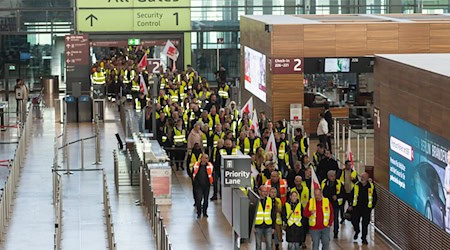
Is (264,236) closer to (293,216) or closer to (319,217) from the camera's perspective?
(293,216)

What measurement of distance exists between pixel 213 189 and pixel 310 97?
1169 centimetres

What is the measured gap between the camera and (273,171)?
26.7 meters

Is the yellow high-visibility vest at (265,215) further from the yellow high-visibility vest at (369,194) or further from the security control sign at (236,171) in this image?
the yellow high-visibility vest at (369,194)

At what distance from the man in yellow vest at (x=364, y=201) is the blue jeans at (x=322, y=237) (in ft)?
6.74

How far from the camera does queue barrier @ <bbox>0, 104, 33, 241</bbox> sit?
93.5 ft

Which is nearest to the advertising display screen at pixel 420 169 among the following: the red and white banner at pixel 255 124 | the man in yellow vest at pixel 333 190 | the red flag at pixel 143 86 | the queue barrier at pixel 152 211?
the man in yellow vest at pixel 333 190

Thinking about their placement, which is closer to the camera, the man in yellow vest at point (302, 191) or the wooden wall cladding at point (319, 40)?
the man in yellow vest at point (302, 191)

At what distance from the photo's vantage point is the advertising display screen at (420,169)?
921 inches

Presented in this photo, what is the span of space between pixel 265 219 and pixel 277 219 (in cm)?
79

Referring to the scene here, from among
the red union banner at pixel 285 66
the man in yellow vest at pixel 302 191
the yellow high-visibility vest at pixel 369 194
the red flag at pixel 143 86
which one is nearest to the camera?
the man in yellow vest at pixel 302 191

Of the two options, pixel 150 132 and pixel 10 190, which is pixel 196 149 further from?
pixel 150 132

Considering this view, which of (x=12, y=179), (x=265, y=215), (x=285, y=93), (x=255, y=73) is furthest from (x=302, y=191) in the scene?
(x=255, y=73)

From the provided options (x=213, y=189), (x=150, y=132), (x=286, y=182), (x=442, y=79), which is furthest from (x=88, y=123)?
(x=442, y=79)

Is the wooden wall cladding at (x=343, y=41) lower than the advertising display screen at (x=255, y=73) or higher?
higher
